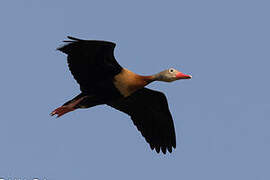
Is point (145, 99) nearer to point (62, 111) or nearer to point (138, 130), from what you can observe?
point (138, 130)

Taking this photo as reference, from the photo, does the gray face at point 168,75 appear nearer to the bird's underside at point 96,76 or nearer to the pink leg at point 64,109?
the bird's underside at point 96,76

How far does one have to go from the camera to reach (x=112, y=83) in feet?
41.3

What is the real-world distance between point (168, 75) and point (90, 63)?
4.87 ft

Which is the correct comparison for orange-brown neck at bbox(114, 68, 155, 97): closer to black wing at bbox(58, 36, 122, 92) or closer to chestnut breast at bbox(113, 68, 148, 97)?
chestnut breast at bbox(113, 68, 148, 97)

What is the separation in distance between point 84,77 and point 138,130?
188 centimetres

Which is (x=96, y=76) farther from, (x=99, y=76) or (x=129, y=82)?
(x=129, y=82)

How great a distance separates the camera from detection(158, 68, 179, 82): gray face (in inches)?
500

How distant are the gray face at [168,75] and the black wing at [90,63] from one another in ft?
2.58

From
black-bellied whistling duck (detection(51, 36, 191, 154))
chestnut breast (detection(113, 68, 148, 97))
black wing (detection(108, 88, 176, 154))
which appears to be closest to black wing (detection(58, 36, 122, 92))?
black-bellied whistling duck (detection(51, 36, 191, 154))

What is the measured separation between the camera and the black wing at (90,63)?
12.3m

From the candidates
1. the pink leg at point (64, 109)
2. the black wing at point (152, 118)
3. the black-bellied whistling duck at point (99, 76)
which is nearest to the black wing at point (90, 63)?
the black-bellied whistling duck at point (99, 76)

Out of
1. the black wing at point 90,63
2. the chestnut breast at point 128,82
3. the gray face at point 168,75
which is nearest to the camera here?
the black wing at point 90,63

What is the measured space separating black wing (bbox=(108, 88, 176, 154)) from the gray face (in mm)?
934

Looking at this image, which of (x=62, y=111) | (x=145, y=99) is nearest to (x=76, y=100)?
(x=62, y=111)
